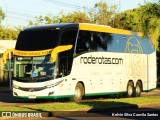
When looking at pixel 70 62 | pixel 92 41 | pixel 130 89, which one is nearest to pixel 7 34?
pixel 130 89

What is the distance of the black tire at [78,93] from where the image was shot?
28172mm

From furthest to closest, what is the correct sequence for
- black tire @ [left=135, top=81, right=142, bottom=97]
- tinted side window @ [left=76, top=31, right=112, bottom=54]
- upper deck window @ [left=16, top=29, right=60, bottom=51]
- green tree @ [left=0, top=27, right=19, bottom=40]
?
green tree @ [left=0, top=27, right=19, bottom=40] < black tire @ [left=135, top=81, right=142, bottom=97] < tinted side window @ [left=76, top=31, right=112, bottom=54] < upper deck window @ [left=16, top=29, right=60, bottom=51]

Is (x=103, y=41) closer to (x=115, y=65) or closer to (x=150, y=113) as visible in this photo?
(x=115, y=65)

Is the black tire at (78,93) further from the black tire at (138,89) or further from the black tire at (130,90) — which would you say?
the black tire at (138,89)

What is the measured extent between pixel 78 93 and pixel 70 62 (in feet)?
6.88

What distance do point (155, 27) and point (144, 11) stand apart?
4.05 ft

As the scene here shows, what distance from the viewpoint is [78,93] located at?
2842 centimetres

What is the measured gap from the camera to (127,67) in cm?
3303

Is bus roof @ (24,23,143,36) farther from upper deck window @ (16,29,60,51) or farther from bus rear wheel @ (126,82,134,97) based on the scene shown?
bus rear wheel @ (126,82,134,97)

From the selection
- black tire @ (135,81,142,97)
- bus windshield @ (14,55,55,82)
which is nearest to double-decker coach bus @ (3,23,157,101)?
bus windshield @ (14,55,55,82)

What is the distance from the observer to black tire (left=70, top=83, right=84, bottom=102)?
28172 millimetres

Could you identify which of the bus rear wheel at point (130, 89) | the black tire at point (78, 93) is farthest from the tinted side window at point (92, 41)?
the bus rear wheel at point (130, 89)

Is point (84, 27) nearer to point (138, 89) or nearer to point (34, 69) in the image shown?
point (34, 69)

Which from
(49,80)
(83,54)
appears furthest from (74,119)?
(83,54)
